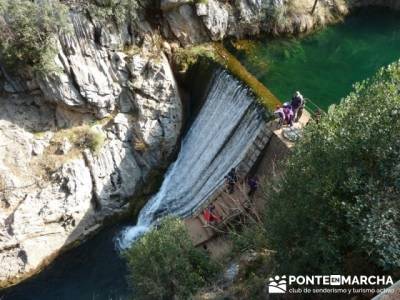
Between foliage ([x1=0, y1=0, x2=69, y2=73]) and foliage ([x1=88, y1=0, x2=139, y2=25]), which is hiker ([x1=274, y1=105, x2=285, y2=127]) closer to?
foliage ([x1=88, y1=0, x2=139, y2=25])

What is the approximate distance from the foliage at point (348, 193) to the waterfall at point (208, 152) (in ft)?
26.8

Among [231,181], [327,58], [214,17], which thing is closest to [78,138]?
[231,181]

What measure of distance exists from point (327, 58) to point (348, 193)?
1727 centimetres

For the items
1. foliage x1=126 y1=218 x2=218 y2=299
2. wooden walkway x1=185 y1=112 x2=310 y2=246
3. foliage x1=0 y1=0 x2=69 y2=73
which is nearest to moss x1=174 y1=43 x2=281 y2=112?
wooden walkway x1=185 y1=112 x2=310 y2=246

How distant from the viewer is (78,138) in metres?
21.4

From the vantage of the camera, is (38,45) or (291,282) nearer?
(291,282)

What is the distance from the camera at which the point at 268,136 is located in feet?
58.7

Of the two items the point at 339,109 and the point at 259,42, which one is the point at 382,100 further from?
the point at 259,42

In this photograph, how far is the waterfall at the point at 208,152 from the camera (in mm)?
19797

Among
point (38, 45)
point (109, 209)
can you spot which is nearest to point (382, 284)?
point (109, 209)

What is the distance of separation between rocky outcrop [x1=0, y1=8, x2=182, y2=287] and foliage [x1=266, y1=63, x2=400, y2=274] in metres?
12.1

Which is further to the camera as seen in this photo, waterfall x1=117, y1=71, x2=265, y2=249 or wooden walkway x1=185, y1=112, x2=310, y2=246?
waterfall x1=117, y1=71, x2=265, y2=249

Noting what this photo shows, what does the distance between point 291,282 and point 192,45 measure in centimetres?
1563

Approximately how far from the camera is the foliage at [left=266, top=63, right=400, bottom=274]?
30.1 ft
